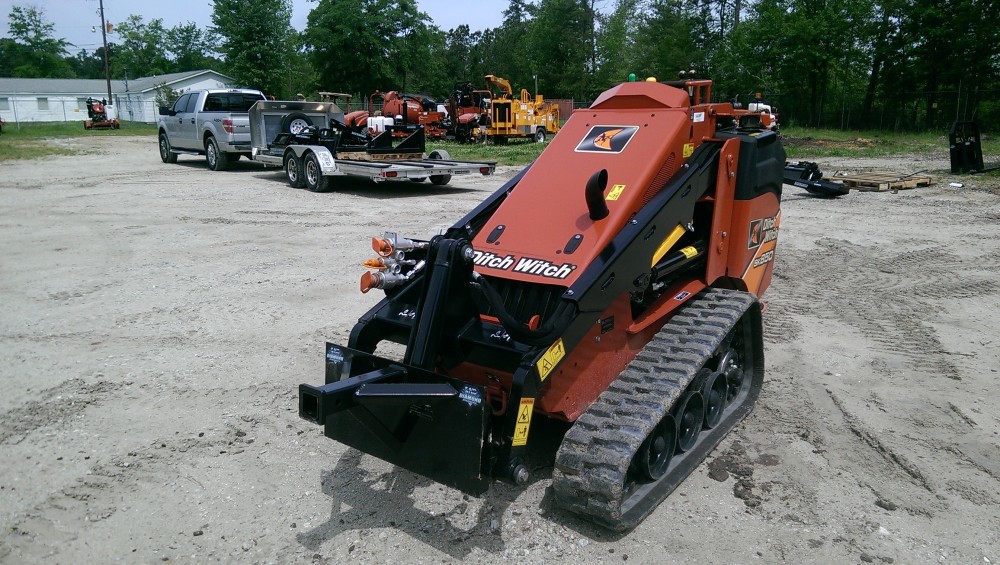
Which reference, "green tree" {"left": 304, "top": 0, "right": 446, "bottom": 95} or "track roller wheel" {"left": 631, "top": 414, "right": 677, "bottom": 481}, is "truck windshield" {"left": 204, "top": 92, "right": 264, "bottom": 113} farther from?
"green tree" {"left": 304, "top": 0, "right": 446, "bottom": 95}

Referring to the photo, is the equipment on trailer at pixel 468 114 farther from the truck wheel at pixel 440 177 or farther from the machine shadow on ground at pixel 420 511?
the machine shadow on ground at pixel 420 511

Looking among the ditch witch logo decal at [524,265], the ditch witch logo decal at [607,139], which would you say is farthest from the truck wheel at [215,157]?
the ditch witch logo decal at [524,265]

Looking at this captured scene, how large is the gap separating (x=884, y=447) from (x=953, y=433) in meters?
0.55

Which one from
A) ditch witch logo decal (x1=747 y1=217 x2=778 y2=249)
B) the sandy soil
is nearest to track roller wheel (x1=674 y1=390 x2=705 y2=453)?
the sandy soil

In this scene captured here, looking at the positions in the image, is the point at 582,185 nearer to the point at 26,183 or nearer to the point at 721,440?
the point at 721,440

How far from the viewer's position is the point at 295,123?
16.4 m

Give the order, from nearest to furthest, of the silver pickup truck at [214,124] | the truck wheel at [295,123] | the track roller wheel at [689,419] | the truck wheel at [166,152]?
the track roller wheel at [689,419] → the truck wheel at [295,123] → the silver pickup truck at [214,124] → the truck wheel at [166,152]

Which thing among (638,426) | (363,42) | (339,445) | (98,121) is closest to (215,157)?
Result: (339,445)

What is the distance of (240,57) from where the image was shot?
5106 cm

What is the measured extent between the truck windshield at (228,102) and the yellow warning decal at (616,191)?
57.1ft

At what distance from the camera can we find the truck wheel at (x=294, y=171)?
15352mm

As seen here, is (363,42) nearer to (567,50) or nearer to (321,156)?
(567,50)

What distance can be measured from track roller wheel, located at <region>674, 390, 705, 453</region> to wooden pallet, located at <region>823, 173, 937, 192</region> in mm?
12476

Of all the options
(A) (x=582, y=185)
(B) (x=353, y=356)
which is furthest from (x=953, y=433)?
(B) (x=353, y=356)
